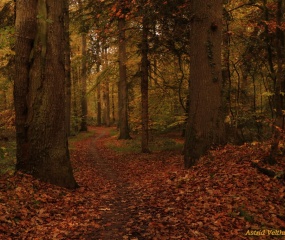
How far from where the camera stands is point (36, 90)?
7520 mm

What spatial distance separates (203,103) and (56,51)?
14.8ft

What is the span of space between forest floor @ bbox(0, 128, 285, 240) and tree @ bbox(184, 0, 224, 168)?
1.83 feet

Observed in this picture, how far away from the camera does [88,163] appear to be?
13.5 meters

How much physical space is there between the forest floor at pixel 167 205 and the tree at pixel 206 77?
557 millimetres

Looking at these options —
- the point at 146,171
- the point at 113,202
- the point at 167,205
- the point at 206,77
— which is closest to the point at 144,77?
the point at 146,171

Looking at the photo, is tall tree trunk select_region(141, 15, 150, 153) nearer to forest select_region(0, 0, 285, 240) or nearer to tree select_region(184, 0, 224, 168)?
forest select_region(0, 0, 285, 240)

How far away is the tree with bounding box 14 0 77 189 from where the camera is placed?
7.46m

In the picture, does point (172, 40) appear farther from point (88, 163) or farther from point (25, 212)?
point (25, 212)

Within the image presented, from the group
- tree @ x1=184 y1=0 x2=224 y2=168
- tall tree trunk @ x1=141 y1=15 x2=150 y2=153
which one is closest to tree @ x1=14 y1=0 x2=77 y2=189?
tree @ x1=184 y1=0 x2=224 y2=168

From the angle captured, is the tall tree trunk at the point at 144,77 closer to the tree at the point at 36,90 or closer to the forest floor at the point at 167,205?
the forest floor at the point at 167,205

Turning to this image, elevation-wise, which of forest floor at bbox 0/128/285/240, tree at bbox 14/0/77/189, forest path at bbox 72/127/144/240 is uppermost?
tree at bbox 14/0/77/189

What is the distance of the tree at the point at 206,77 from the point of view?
8.62 m

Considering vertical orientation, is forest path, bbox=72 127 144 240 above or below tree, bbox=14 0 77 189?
below

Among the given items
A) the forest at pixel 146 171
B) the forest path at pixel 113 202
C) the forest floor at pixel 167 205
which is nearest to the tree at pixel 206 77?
the forest at pixel 146 171
